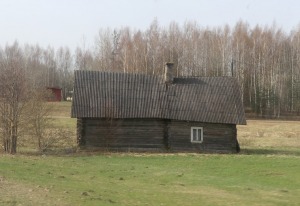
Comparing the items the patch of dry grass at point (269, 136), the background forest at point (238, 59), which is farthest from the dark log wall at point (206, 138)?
the background forest at point (238, 59)

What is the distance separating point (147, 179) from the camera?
1964 centimetres

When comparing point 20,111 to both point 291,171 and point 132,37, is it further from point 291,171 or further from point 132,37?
point 132,37

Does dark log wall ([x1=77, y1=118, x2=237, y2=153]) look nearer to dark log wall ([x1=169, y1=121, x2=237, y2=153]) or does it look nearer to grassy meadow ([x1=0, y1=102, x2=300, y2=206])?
dark log wall ([x1=169, y1=121, x2=237, y2=153])

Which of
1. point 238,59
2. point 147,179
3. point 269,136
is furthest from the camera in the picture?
point 238,59

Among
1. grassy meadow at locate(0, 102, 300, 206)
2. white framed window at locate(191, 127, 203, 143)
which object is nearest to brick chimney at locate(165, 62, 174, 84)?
white framed window at locate(191, 127, 203, 143)

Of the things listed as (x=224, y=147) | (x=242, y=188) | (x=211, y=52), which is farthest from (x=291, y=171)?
(x=211, y=52)

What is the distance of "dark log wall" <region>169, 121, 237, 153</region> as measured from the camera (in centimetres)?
3250

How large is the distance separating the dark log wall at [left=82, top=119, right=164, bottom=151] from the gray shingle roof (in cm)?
59

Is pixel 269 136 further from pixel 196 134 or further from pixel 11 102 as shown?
pixel 11 102

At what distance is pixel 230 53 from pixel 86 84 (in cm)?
4650

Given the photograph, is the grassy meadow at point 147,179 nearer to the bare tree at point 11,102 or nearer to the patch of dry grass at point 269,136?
the bare tree at point 11,102

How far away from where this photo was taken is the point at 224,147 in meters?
32.8

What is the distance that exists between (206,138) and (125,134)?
18.7 feet

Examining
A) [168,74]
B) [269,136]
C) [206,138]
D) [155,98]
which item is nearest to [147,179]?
[206,138]
